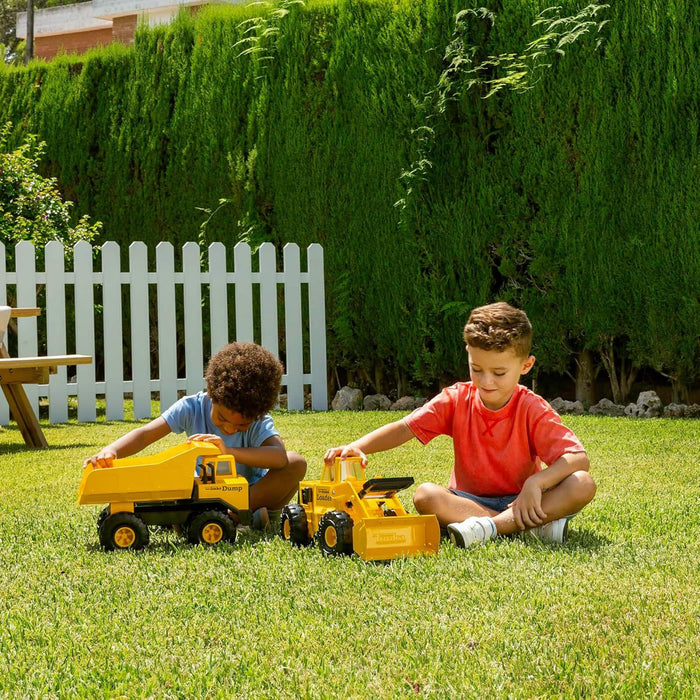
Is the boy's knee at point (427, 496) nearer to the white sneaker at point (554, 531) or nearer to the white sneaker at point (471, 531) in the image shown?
the white sneaker at point (471, 531)

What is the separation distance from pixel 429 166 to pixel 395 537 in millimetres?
5768

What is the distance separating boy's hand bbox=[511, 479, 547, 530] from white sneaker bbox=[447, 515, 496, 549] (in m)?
0.10

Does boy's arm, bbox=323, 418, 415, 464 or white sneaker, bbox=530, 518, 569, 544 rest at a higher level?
boy's arm, bbox=323, 418, 415, 464

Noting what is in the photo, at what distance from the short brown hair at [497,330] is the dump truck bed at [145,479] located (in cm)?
105

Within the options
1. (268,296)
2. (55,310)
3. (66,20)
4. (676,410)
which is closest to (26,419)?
(55,310)

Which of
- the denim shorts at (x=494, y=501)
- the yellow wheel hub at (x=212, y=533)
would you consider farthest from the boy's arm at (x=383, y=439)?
the yellow wheel hub at (x=212, y=533)

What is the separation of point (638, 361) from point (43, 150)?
730cm

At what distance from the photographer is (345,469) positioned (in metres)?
3.31

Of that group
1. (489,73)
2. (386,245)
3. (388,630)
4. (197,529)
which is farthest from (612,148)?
(388,630)

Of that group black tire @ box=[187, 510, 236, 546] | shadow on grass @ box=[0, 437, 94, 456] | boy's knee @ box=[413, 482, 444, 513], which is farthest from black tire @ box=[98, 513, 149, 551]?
shadow on grass @ box=[0, 437, 94, 456]

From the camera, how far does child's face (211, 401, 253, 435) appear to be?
3707 mm

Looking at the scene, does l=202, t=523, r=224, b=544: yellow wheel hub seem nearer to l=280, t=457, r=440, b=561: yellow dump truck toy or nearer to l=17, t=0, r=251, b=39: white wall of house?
l=280, t=457, r=440, b=561: yellow dump truck toy

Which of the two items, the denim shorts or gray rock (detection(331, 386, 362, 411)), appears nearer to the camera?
the denim shorts

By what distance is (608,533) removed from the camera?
11.5ft
